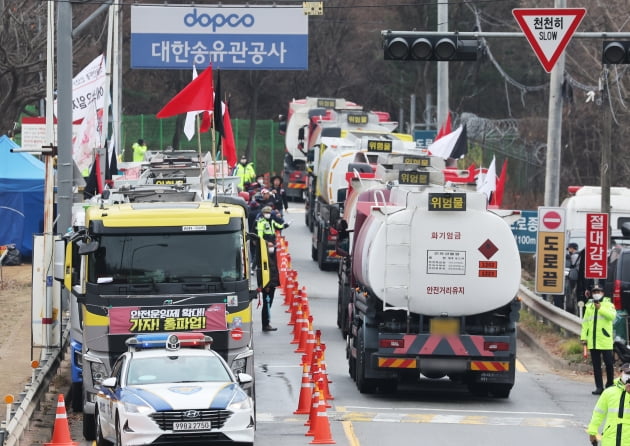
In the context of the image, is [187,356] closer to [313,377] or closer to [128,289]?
[128,289]

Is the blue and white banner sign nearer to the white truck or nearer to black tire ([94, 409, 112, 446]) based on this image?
the white truck

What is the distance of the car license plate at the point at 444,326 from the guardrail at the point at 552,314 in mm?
6118

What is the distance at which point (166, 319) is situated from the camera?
18.4 metres

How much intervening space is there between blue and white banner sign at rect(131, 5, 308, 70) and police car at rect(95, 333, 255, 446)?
25.7 metres

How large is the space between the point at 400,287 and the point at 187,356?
4910mm

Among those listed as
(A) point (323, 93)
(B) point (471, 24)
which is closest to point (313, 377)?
(B) point (471, 24)

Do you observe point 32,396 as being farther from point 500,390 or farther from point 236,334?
point 500,390

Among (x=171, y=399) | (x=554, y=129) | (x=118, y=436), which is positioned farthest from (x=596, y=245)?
→ (x=118, y=436)

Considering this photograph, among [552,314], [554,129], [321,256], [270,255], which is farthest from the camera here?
[321,256]

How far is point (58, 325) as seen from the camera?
23.1m

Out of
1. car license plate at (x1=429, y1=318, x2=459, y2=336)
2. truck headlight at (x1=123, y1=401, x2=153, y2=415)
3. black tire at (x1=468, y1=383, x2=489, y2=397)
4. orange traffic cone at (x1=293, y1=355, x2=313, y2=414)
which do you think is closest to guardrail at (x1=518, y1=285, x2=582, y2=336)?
black tire at (x1=468, y1=383, x2=489, y2=397)

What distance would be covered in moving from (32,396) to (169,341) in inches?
87.8

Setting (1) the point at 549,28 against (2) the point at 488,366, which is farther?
(1) the point at 549,28

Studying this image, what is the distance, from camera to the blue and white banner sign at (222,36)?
42.3 metres
